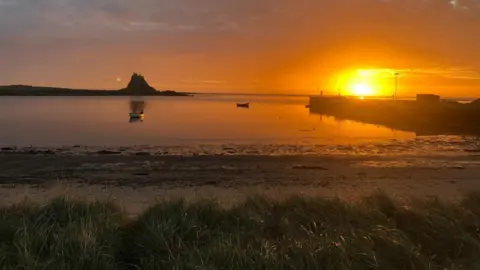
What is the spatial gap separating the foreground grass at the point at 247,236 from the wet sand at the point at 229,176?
482 centimetres

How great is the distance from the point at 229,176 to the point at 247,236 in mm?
12093

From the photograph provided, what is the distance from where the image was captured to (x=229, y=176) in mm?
18656

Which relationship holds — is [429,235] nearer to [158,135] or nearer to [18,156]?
[18,156]

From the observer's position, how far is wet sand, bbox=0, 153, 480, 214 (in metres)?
14.8

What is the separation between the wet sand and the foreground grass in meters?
4.82

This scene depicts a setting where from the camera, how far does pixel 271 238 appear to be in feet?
21.8

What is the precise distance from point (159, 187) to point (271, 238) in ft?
32.9

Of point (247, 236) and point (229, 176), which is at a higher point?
point (247, 236)

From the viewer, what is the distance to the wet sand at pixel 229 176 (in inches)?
582

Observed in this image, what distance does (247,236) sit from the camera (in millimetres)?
6578

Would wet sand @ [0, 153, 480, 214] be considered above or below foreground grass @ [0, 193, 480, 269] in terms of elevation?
below

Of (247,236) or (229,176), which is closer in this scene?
(247,236)

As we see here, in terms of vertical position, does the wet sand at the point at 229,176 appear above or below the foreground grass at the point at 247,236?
below

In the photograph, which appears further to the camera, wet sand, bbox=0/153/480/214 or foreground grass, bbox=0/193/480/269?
wet sand, bbox=0/153/480/214
